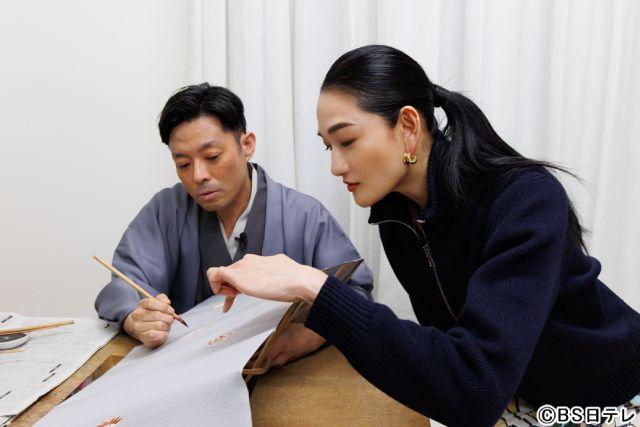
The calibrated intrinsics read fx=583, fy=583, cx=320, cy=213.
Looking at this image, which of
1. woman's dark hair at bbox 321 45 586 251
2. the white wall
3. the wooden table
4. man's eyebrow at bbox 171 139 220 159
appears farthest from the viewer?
the white wall

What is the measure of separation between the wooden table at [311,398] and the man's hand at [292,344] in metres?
0.02

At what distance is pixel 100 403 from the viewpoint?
0.80m

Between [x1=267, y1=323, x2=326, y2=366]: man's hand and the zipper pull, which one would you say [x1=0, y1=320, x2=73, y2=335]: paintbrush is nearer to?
[x1=267, y1=323, x2=326, y2=366]: man's hand

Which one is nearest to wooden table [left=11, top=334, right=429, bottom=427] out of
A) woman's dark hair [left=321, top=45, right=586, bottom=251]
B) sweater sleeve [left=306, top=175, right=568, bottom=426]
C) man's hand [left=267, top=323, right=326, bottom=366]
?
man's hand [left=267, top=323, right=326, bottom=366]

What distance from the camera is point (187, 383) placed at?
750mm

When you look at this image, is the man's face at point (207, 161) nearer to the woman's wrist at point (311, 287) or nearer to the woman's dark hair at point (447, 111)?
the woman's dark hair at point (447, 111)

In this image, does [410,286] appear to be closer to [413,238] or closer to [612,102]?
[413,238]

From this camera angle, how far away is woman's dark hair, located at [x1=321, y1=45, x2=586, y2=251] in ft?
3.32

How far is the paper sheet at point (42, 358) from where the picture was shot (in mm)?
913

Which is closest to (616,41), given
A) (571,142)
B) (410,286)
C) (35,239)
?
(571,142)

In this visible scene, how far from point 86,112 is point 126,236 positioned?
35.7 inches

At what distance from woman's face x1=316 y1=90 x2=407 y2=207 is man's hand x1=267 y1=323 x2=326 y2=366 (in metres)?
0.27

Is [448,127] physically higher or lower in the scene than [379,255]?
higher

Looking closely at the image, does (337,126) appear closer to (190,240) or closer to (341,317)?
(341,317)
